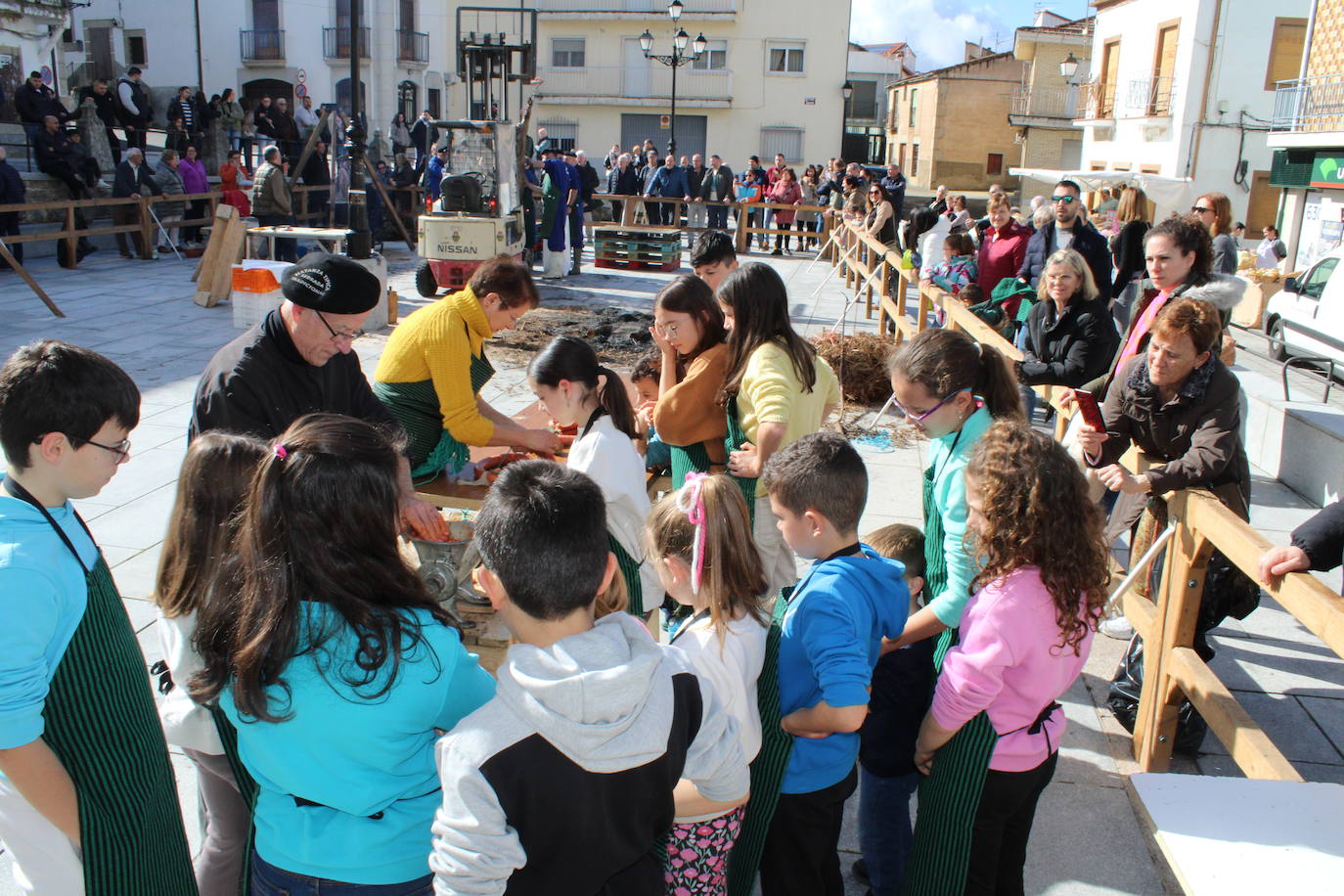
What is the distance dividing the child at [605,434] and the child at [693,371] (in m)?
0.45

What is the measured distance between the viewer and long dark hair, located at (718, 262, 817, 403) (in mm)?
3617

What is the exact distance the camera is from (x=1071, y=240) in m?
7.66

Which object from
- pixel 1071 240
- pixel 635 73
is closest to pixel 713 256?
pixel 1071 240

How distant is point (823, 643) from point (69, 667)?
1.52 metres

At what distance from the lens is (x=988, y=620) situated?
2271 millimetres

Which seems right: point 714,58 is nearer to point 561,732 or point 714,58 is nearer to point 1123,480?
point 1123,480

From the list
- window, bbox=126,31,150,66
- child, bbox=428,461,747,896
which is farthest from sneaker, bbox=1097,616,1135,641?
window, bbox=126,31,150,66

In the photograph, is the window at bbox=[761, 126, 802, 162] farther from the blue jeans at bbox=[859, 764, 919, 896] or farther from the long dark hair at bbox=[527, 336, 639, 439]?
the blue jeans at bbox=[859, 764, 919, 896]

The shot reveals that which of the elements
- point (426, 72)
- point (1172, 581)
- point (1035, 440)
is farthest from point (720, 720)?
point (426, 72)

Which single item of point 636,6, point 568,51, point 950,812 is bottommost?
point 950,812

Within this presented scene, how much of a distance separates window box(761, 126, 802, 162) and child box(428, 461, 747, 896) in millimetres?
40145

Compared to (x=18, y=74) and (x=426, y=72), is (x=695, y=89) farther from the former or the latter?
(x=18, y=74)

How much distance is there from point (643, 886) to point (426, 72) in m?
43.7

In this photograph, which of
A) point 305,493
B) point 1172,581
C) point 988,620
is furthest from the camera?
point 1172,581
